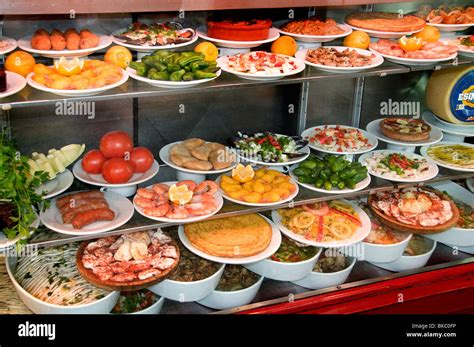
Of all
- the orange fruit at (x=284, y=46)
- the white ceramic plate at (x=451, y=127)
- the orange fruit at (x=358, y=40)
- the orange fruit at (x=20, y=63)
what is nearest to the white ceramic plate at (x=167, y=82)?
the orange fruit at (x=20, y=63)

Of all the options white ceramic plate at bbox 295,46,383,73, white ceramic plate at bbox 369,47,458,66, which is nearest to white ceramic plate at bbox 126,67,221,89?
white ceramic plate at bbox 295,46,383,73

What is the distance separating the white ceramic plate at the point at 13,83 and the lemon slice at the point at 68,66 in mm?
177

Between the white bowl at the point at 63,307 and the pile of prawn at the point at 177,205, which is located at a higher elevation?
the pile of prawn at the point at 177,205

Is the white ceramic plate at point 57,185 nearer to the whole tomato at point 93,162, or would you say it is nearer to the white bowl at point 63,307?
the whole tomato at point 93,162

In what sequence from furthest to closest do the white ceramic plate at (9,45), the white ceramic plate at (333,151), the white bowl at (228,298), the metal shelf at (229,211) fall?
the white ceramic plate at (333,151) → the white bowl at (228,298) → the metal shelf at (229,211) → the white ceramic plate at (9,45)

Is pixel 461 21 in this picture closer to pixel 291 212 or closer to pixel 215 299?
pixel 291 212

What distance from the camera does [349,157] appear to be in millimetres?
4184

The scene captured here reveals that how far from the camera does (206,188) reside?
358 cm

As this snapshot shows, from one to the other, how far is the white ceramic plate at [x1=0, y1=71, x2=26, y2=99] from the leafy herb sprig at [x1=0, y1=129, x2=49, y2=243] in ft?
0.92

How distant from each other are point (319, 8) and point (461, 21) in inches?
36.7

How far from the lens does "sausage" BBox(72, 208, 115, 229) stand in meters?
3.18

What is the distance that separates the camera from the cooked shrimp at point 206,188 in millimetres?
3568

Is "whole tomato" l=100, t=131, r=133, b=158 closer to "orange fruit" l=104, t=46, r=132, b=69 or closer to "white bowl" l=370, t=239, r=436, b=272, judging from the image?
"orange fruit" l=104, t=46, r=132, b=69
